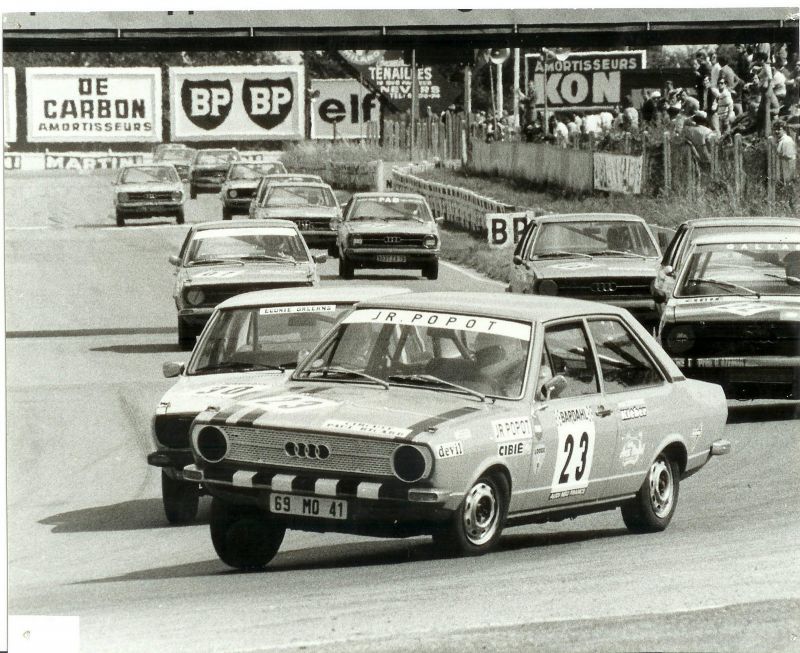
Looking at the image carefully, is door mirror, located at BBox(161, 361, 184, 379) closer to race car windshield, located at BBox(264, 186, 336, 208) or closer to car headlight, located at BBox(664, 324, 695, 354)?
car headlight, located at BBox(664, 324, 695, 354)

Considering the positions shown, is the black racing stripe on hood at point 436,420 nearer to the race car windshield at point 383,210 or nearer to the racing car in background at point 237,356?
the racing car in background at point 237,356

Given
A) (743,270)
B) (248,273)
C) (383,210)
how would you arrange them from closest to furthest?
(743,270)
(248,273)
(383,210)

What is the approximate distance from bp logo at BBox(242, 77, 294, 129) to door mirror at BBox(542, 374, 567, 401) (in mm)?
15140

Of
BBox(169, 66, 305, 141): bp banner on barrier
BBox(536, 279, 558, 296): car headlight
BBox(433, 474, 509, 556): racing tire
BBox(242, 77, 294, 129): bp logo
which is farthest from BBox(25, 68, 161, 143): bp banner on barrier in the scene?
BBox(433, 474, 509, 556): racing tire

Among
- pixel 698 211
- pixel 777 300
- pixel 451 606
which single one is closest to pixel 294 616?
pixel 451 606

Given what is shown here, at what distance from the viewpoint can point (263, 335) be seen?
10945 millimetres

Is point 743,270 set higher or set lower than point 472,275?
higher

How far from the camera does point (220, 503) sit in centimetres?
805

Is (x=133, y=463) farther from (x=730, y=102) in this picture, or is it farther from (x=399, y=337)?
(x=730, y=102)

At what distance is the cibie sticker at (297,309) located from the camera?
10.9m

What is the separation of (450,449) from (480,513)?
48 cm

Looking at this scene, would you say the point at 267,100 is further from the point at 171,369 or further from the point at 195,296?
the point at 171,369

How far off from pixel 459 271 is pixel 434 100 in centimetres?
470

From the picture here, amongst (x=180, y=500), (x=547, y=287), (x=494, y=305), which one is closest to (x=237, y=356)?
(x=180, y=500)
